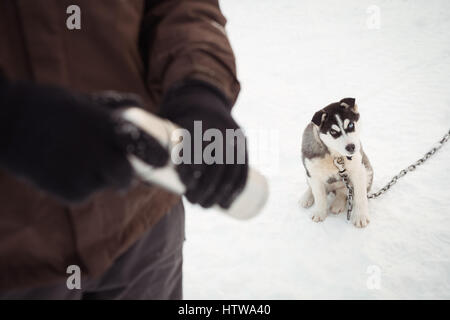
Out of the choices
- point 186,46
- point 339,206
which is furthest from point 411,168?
point 186,46

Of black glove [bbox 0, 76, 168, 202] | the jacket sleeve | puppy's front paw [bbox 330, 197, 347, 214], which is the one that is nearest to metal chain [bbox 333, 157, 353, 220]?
puppy's front paw [bbox 330, 197, 347, 214]

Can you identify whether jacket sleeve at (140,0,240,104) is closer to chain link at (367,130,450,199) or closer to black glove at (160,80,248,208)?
black glove at (160,80,248,208)

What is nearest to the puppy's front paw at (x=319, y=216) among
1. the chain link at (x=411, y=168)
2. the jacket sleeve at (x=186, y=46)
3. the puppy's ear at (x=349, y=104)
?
the chain link at (x=411, y=168)

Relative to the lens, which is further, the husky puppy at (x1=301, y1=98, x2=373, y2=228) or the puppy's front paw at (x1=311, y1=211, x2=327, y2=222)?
the puppy's front paw at (x1=311, y1=211, x2=327, y2=222)

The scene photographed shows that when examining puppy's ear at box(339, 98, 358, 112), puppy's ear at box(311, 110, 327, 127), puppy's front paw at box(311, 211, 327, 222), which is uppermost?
puppy's ear at box(339, 98, 358, 112)

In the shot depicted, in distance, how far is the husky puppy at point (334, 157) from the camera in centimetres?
224

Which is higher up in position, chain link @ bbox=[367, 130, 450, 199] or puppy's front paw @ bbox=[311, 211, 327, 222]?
chain link @ bbox=[367, 130, 450, 199]

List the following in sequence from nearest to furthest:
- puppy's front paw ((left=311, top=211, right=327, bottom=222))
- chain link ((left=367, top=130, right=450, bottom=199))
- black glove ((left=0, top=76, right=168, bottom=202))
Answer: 1. black glove ((left=0, top=76, right=168, bottom=202))
2. puppy's front paw ((left=311, top=211, right=327, bottom=222))
3. chain link ((left=367, top=130, right=450, bottom=199))

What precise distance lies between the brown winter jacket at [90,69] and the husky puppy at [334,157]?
1517 millimetres

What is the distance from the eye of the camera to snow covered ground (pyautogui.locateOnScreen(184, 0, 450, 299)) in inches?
92.4

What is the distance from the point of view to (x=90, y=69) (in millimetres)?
792

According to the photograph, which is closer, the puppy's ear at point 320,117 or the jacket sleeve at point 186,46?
the jacket sleeve at point 186,46

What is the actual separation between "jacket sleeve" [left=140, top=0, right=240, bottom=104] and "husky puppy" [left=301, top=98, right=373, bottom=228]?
1.50m

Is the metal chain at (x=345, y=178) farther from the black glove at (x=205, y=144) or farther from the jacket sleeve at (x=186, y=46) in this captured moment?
the black glove at (x=205, y=144)
